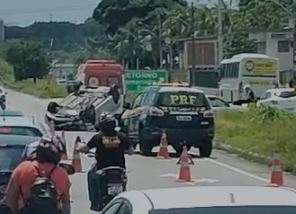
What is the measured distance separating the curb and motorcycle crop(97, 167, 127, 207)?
1210cm

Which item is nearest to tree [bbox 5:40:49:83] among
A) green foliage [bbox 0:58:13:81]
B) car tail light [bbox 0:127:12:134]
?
green foliage [bbox 0:58:13:81]

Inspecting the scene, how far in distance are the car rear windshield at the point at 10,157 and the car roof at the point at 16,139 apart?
0.28ft

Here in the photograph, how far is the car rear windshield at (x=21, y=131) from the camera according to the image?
1556 cm

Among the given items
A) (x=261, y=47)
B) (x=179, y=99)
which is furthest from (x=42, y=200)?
(x=261, y=47)

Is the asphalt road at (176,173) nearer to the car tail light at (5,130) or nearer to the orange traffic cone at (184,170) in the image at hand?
the orange traffic cone at (184,170)

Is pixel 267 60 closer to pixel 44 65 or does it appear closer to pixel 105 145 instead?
pixel 105 145

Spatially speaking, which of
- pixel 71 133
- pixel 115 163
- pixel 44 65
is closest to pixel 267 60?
pixel 71 133

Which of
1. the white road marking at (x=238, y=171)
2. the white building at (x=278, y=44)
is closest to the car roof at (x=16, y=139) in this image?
the white road marking at (x=238, y=171)

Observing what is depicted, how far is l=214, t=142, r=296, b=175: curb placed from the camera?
1041 inches

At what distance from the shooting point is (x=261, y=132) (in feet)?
116

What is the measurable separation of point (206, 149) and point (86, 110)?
13403 mm

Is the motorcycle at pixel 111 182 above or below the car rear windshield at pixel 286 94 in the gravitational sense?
above

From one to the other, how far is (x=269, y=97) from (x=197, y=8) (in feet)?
251

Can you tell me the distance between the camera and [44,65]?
140375 mm
